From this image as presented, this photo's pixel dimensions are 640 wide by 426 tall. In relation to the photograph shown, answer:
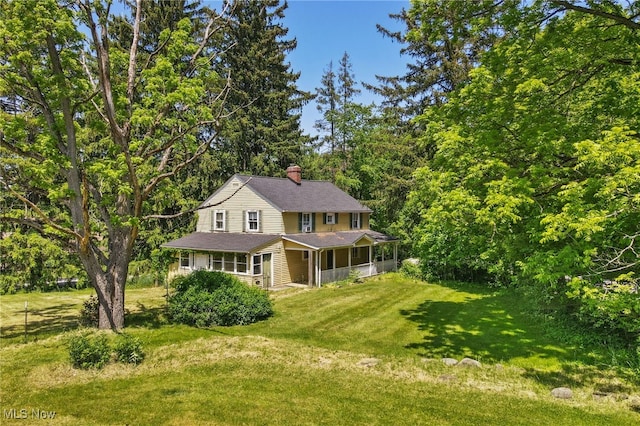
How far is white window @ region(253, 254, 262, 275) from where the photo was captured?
23766 mm

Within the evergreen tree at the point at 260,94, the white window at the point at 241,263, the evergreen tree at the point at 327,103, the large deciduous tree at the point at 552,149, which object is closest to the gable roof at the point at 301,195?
the white window at the point at 241,263

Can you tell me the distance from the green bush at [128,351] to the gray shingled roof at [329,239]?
46.6ft

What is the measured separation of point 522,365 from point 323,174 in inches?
1256

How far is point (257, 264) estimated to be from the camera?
23938 mm

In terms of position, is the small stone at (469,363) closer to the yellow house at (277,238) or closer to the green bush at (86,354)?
the green bush at (86,354)

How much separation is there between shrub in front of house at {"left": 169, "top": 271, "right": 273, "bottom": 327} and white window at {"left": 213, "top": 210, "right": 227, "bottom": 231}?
11.3 meters

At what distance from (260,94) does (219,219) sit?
16438mm

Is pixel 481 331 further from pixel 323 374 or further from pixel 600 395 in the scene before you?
pixel 323 374

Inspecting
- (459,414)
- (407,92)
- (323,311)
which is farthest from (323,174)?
(459,414)

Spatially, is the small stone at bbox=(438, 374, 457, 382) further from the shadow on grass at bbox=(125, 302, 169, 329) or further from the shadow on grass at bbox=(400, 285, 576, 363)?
the shadow on grass at bbox=(125, 302, 169, 329)

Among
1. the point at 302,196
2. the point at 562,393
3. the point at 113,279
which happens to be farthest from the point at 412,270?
the point at 113,279

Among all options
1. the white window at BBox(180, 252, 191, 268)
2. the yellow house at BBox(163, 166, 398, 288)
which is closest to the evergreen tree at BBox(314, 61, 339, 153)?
the yellow house at BBox(163, 166, 398, 288)

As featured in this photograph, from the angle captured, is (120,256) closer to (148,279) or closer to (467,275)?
(148,279)

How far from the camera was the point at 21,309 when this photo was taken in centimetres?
1850
